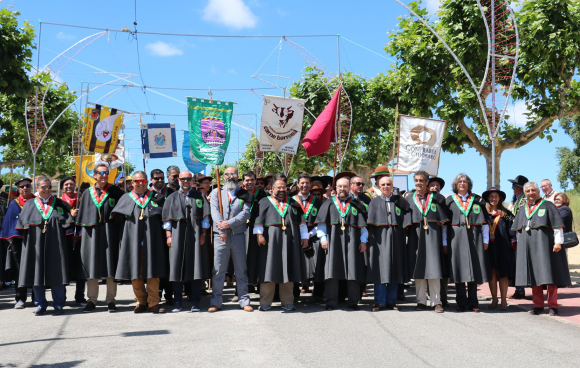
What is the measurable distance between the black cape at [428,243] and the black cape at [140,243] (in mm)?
3864

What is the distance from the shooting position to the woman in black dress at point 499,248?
10461mm

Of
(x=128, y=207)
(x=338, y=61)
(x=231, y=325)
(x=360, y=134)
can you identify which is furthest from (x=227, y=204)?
(x=360, y=134)

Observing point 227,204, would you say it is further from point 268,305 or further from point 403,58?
point 403,58

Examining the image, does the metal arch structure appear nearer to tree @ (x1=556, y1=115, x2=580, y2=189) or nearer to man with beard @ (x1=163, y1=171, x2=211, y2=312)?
man with beard @ (x1=163, y1=171, x2=211, y2=312)

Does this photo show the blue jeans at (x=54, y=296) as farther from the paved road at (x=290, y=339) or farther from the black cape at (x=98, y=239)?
the black cape at (x=98, y=239)

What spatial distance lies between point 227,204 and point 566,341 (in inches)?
204

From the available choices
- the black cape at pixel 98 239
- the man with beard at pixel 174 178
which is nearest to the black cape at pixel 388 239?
the man with beard at pixel 174 178

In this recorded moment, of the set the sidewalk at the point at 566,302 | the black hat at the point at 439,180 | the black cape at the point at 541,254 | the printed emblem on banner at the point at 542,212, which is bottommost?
the sidewalk at the point at 566,302

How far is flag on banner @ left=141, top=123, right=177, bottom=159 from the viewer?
792 inches

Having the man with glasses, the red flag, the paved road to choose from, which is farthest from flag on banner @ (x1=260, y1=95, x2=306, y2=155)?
the paved road

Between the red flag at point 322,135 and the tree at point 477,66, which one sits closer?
the red flag at point 322,135

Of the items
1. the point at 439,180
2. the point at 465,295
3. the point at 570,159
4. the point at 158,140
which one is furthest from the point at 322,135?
the point at 570,159

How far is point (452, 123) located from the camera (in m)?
18.0

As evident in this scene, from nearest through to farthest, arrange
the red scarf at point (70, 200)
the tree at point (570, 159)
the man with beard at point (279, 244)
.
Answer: the man with beard at point (279, 244) → the red scarf at point (70, 200) → the tree at point (570, 159)
